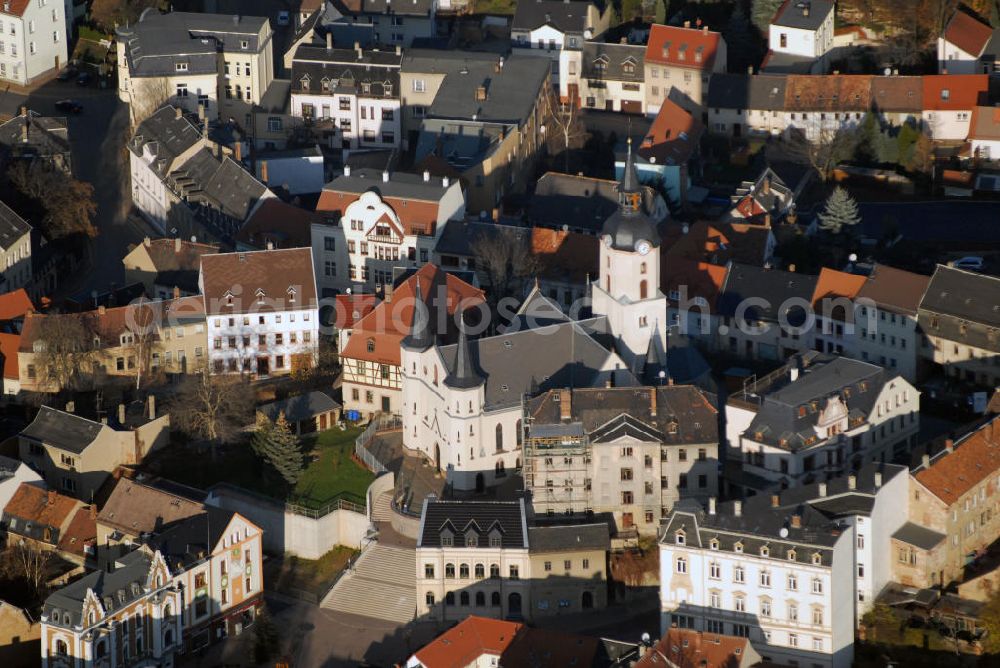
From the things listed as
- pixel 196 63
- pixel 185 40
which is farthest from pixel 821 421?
pixel 185 40

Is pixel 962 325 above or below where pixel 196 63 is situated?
below

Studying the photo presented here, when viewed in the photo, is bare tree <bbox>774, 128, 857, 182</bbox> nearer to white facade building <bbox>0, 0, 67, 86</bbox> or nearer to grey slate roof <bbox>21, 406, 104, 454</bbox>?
white facade building <bbox>0, 0, 67, 86</bbox>

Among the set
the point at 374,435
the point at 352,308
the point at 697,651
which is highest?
the point at 352,308

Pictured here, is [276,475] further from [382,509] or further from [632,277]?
[632,277]

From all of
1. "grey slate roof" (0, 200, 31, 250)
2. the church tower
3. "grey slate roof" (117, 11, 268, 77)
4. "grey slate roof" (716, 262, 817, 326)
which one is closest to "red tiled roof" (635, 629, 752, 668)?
the church tower

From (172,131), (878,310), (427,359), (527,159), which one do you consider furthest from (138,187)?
(878,310)

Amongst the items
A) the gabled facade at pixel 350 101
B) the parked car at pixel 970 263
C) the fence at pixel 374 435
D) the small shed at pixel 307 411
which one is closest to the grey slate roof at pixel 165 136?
the gabled facade at pixel 350 101

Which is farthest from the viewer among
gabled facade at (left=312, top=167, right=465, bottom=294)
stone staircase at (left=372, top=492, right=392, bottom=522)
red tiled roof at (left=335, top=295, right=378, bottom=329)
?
gabled facade at (left=312, top=167, right=465, bottom=294)
